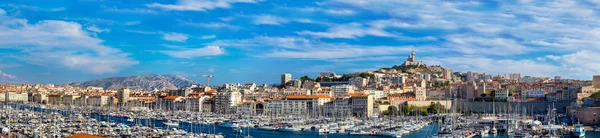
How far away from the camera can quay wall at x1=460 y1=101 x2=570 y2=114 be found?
160ft

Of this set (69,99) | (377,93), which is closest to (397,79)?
(377,93)

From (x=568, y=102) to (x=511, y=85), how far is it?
13.8 metres

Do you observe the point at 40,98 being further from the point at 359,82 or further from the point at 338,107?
the point at 338,107

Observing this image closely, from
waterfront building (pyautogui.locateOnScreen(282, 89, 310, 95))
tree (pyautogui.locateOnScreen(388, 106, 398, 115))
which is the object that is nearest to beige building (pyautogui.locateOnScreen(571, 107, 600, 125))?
tree (pyautogui.locateOnScreen(388, 106, 398, 115))

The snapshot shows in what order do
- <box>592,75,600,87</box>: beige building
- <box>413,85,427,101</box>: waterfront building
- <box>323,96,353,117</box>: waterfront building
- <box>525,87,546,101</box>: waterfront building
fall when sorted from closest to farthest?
<box>323,96,353,117</box>: waterfront building, <box>525,87,546,101</box>: waterfront building, <box>592,75,600,87</box>: beige building, <box>413,85,427,101</box>: waterfront building

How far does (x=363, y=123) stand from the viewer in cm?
3791

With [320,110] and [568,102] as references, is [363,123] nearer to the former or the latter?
[320,110]

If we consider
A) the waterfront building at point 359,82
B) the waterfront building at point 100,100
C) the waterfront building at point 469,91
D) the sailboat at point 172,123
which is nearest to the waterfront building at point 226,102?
the sailboat at point 172,123

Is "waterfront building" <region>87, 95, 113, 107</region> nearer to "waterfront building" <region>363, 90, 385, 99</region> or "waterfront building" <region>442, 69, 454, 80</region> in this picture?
"waterfront building" <region>363, 90, 385, 99</region>

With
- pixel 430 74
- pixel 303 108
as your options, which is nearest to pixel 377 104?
pixel 303 108

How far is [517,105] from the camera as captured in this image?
48469 mm

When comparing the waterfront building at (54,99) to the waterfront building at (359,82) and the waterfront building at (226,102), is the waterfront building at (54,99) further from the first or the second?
the waterfront building at (359,82)

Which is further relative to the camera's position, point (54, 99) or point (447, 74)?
point (447, 74)

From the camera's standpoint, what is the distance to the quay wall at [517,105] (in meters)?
48.7
